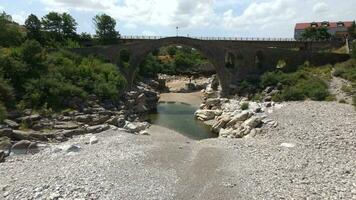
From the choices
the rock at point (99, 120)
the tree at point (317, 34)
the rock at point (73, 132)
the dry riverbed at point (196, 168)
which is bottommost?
the dry riverbed at point (196, 168)

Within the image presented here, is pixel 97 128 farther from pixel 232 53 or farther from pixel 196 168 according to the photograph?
pixel 232 53

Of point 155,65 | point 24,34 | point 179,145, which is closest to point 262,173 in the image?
point 179,145

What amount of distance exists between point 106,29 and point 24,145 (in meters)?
49.0

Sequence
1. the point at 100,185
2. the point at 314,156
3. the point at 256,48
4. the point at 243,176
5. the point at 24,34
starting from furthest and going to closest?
the point at 24,34, the point at 256,48, the point at 314,156, the point at 243,176, the point at 100,185

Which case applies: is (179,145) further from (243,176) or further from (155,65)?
(155,65)

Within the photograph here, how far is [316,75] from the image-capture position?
169 feet

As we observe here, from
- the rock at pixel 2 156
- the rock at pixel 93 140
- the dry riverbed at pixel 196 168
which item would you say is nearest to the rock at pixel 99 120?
the dry riverbed at pixel 196 168

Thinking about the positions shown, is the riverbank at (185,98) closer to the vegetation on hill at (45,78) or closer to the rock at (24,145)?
the vegetation on hill at (45,78)

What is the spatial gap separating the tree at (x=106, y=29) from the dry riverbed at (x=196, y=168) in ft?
140

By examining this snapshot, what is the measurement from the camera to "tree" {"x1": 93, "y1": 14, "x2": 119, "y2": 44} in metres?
70.8

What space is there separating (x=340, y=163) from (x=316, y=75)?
102 ft

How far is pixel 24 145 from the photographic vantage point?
25.4 m

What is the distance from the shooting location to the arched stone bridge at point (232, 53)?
5734 cm

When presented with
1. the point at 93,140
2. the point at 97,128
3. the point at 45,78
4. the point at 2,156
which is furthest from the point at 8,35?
the point at 2,156
